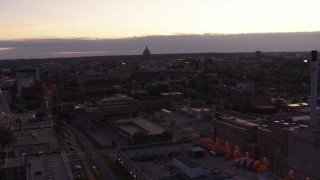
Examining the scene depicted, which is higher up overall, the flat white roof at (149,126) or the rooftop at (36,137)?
the rooftop at (36,137)

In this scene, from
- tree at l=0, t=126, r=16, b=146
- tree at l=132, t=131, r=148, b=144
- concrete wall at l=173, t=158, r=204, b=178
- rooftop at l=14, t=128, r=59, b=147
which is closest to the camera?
concrete wall at l=173, t=158, r=204, b=178

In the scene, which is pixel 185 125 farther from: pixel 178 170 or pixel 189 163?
pixel 189 163

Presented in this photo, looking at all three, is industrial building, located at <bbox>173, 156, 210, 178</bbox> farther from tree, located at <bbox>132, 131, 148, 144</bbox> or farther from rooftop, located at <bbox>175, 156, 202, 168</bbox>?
tree, located at <bbox>132, 131, 148, 144</bbox>

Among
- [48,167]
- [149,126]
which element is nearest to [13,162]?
[48,167]

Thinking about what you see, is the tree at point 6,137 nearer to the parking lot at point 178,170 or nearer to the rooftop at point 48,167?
the rooftop at point 48,167

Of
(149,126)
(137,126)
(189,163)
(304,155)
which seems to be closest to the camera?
(304,155)

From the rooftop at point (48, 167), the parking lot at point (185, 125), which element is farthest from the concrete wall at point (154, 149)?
the rooftop at point (48, 167)

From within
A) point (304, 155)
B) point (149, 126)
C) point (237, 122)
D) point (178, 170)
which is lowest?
point (178, 170)

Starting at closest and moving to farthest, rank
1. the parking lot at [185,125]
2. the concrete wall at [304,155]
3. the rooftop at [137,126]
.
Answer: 1. the concrete wall at [304,155]
2. the rooftop at [137,126]
3. the parking lot at [185,125]

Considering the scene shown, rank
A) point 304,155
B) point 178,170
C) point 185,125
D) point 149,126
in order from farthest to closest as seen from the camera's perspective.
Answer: point 185,125 → point 149,126 → point 178,170 → point 304,155

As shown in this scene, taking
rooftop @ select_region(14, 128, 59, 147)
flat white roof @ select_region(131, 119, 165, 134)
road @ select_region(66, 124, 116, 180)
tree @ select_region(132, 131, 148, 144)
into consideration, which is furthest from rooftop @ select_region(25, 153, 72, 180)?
flat white roof @ select_region(131, 119, 165, 134)

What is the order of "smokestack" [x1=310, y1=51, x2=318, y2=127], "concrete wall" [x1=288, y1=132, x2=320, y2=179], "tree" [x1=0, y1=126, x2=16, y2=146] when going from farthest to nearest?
→ "tree" [x1=0, y1=126, x2=16, y2=146] < "smokestack" [x1=310, y1=51, x2=318, y2=127] < "concrete wall" [x1=288, y1=132, x2=320, y2=179]
